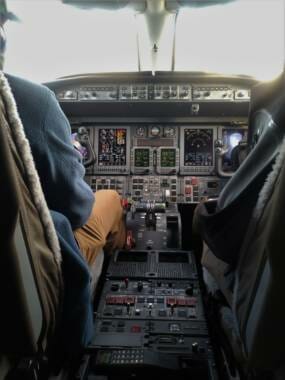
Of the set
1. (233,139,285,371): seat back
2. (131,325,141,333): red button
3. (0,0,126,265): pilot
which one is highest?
(0,0,126,265): pilot

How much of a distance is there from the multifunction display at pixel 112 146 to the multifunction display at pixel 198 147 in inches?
22.6

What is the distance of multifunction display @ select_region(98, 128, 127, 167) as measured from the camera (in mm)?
3426

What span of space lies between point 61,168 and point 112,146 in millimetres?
2280

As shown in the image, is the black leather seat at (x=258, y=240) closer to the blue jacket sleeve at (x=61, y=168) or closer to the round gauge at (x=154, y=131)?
the blue jacket sleeve at (x=61, y=168)

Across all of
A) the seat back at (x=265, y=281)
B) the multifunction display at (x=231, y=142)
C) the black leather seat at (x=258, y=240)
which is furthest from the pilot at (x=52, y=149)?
the multifunction display at (x=231, y=142)

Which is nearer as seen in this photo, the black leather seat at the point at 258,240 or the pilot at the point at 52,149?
the black leather seat at the point at 258,240

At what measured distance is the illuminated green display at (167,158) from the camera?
3387mm

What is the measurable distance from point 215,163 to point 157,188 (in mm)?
576

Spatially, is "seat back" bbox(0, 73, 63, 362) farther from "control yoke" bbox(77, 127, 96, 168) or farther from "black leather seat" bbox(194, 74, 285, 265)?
"control yoke" bbox(77, 127, 96, 168)

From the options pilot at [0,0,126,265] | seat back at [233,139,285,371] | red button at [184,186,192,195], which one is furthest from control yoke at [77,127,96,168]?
seat back at [233,139,285,371]

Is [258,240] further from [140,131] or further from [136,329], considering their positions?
[140,131]

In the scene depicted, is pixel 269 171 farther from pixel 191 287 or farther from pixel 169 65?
pixel 169 65

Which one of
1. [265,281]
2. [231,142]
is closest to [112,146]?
[231,142]

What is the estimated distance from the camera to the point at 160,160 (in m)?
3.39
